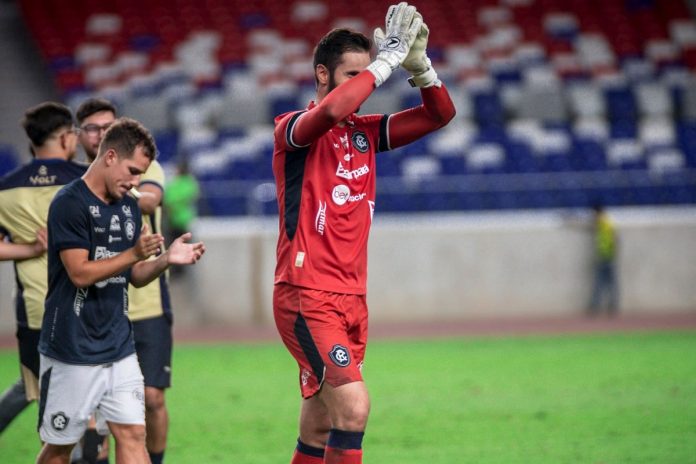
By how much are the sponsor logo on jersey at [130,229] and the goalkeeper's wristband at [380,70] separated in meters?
1.39

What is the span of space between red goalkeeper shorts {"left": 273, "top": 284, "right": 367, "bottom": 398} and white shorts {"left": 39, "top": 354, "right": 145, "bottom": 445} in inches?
31.8

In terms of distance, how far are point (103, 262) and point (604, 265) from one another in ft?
47.6

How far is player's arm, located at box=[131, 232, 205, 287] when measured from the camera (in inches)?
208

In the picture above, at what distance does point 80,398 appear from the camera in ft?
17.4

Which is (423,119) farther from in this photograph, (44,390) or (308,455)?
(44,390)

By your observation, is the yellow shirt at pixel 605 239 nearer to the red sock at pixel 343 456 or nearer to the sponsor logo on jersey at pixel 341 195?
the sponsor logo on jersey at pixel 341 195

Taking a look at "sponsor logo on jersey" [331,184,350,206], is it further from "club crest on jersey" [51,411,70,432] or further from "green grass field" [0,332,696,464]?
"green grass field" [0,332,696,464]

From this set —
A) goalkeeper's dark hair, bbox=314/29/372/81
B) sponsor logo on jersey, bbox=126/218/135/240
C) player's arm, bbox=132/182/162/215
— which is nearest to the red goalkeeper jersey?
goalkeeper's dark hair, bbox=314/29/372/81

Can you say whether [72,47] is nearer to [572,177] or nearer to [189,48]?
[189,48]

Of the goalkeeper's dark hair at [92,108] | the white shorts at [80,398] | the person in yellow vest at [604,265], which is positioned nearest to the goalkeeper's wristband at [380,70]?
the white shorts at [80,398]

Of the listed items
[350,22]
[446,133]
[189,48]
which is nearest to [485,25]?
[350,22]

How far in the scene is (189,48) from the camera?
2602 cm

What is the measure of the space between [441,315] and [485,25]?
10.0m

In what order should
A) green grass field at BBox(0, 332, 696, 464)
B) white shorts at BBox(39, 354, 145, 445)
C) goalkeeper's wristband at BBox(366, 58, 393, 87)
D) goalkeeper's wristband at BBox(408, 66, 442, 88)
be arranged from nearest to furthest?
1. goalkeeper's wristband at BBox(366, 58, 393, 87)
2. white shorts at BBox(39, 354, 145, 445)
3. goalkeeper's wristband at BBox(408, 66, 442, 88)
4. green grass field at BBox(0, 332, 696, 464)
